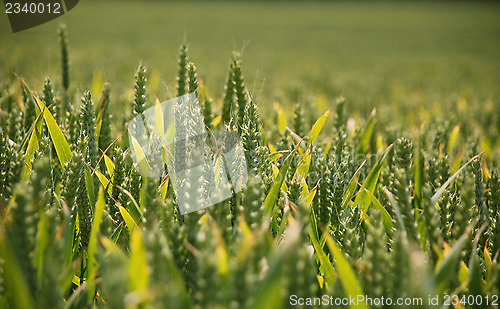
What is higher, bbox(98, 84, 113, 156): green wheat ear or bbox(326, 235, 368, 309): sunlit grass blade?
bbox(98, 84, 113, 156): green wheat ear

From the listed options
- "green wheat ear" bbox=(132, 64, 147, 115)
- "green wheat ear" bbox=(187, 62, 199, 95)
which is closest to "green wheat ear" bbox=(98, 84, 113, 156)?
"green wheat ear" bbox=(132, 64, 147, 115)

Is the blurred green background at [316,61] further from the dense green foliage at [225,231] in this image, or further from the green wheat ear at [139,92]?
the dense green foliage at [225,231]

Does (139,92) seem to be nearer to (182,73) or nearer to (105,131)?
(182,73)

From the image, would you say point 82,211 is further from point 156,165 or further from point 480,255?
point 480,255

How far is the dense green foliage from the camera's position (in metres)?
0.61

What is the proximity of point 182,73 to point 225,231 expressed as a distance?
71 centimetres

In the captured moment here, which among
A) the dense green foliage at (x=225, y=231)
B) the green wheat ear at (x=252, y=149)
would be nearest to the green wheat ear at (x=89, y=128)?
the dense green foliage at (x=225, y=231)

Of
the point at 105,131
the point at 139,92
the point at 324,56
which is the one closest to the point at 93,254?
the point at 139,92

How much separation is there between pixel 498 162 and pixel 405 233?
1176 millimetres
